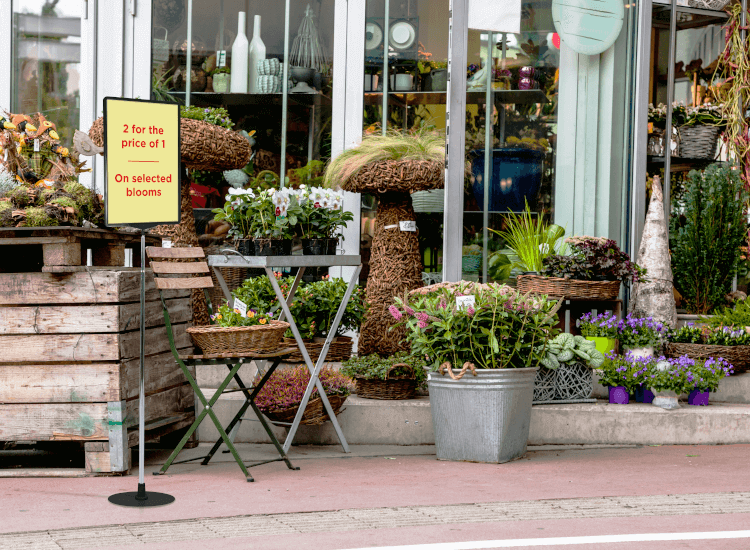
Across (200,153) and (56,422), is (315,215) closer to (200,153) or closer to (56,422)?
(200,153)

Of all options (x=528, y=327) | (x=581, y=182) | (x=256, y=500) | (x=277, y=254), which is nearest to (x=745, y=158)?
(x=581, y=182)

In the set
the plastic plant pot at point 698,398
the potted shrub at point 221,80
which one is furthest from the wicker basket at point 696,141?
the potted shrub at point 221,80

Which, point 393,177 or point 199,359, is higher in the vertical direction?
point 393,177

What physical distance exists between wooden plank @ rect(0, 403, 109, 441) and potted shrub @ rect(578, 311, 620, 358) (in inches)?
129

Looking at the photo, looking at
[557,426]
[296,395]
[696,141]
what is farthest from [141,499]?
[696,141]

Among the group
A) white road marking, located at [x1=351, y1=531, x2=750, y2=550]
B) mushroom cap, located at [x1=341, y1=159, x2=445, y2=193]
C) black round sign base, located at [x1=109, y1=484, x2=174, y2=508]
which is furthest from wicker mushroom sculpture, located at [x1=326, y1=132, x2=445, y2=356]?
white road marking, located at [x1=351, y1=531, x2=750, y2=550]

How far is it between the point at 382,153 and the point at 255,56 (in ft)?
6.41

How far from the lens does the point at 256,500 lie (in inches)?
151

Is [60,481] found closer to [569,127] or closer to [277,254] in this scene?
[277,254]

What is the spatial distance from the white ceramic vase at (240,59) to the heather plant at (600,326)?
3452 millimetres

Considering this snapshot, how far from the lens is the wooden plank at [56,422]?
423 centimetres

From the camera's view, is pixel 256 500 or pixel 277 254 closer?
pixel 256 500

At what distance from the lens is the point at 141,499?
375 cm

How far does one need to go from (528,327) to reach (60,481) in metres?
2.58
